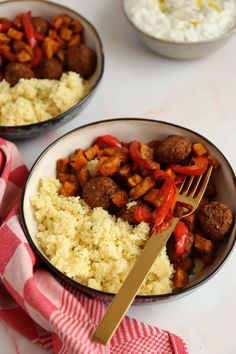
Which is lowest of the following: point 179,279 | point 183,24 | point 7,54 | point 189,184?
point 7,54

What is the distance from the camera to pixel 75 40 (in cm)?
228

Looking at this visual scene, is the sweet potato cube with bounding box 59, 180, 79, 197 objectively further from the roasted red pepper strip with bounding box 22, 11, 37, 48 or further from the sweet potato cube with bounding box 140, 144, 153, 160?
the roasted red pepper strip with bounding box 22, 11, 37, 48

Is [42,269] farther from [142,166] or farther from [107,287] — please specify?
[142,166]

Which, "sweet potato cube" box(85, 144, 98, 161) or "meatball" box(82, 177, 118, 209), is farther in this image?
"sweet potato cube" box(85, 144, 98, 161)

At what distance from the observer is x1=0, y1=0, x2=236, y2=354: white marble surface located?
1.66 meters

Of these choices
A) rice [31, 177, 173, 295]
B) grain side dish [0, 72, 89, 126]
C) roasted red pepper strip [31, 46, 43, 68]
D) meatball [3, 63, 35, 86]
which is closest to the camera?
rice [31, 177, 173, 295]

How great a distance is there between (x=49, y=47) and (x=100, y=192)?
2.84 ft

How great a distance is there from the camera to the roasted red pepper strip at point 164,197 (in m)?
1.61

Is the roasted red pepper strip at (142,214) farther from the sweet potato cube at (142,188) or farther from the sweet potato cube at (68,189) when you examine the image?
the sweet potato cube at (68,189)

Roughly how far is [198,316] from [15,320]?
0.56m

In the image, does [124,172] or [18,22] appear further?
[18,22]

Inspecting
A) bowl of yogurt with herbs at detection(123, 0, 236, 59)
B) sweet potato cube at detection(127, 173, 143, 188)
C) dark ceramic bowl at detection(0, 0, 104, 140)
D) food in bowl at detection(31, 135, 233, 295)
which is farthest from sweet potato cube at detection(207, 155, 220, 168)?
bowl of yogurt with herbs at detection(123, 0, 236, 59)

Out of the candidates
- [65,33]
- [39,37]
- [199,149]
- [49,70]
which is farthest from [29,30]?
[199,149]

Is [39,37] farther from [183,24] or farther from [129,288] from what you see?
[129,288]
